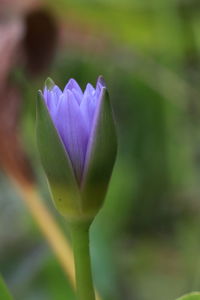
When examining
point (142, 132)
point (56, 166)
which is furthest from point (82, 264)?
point (142, 132)

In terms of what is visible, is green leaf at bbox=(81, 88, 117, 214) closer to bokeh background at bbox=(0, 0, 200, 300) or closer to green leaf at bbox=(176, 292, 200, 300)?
green leaf at bbox=(176, 292, 200, 300)

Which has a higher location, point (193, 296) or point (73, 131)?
point (73, 131)

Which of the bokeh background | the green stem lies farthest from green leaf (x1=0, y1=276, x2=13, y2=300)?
the bokeh background

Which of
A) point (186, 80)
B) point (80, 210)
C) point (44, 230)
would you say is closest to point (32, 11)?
point (44, 230)

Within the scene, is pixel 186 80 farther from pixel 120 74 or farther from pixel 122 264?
pixel 122 264

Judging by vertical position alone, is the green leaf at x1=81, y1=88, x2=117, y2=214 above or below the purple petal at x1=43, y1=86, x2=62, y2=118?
below

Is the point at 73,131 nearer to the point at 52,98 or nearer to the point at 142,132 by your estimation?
the point at 52,98
